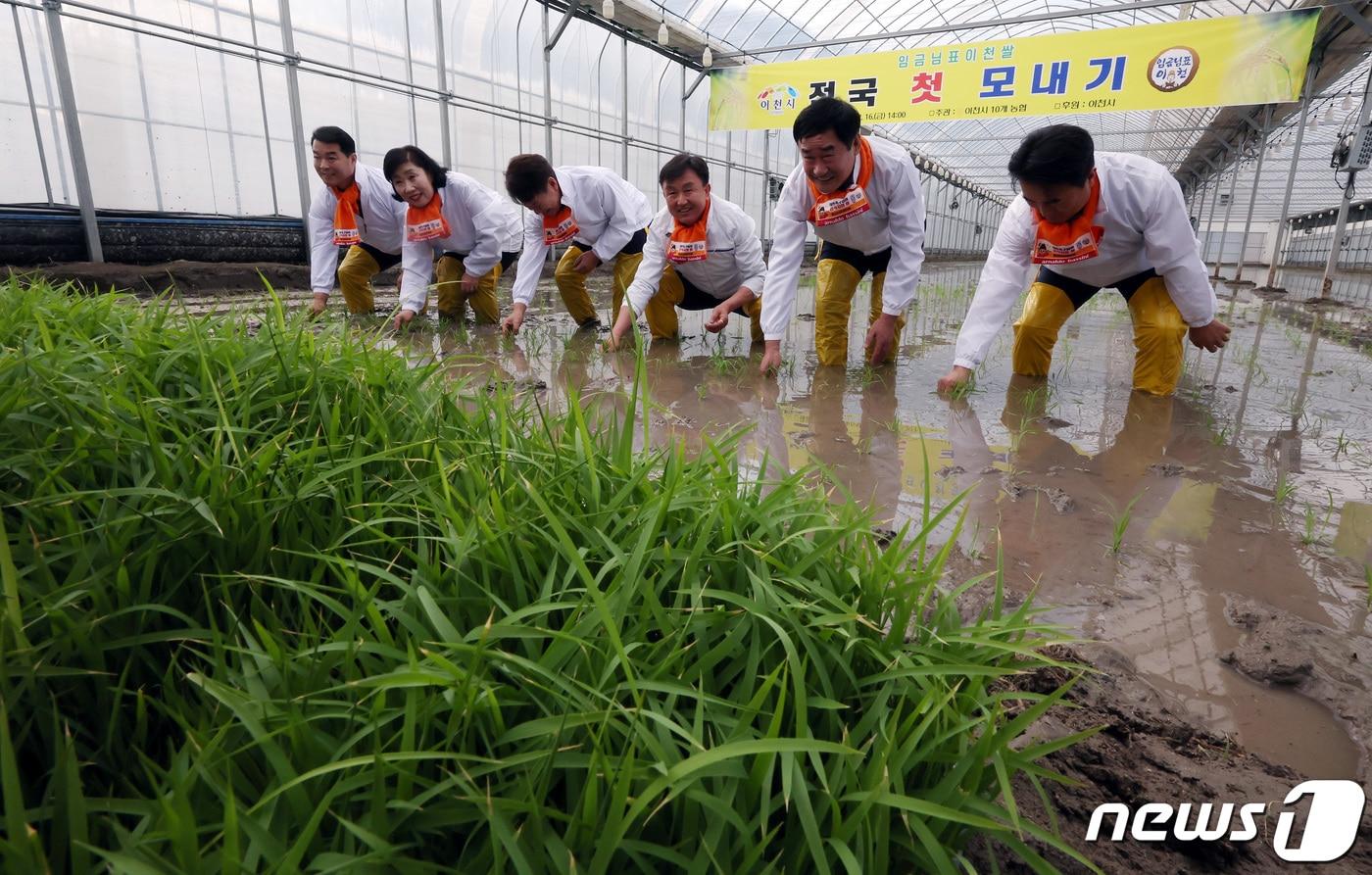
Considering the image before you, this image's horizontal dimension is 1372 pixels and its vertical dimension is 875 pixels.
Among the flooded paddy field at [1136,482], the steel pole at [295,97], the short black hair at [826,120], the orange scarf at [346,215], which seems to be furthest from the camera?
the steel pole at [295,97]

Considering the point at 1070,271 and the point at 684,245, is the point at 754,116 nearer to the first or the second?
the point at 684,245

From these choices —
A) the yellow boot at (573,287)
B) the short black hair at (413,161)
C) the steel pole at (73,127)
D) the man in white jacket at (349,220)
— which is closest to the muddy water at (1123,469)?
the yellow boot at (573,287)

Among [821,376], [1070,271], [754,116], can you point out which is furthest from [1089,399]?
[754,116]

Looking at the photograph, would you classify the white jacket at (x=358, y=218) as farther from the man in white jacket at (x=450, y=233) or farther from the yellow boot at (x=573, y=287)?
the yellow boot at (x=573, y=287)

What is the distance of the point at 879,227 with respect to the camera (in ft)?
13.3

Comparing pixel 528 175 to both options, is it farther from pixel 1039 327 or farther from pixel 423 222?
pixel 1039 327

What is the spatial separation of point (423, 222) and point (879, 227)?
10.7 ft

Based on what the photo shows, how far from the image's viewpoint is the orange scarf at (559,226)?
16.7ft

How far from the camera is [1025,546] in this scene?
1.76 m

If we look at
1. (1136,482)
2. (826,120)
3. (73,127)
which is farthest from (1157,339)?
(73,127)

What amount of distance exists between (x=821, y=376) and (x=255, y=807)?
136 inches

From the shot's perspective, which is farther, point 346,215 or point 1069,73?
point 1069,73

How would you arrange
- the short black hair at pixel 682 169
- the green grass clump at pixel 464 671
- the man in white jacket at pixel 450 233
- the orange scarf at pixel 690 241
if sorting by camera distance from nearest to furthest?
the green grass clump at pixel 464 671
the short black hair at pixel 682 169
the orange scarf at pixel 690 241
the man in white jacket at pixel 450 233

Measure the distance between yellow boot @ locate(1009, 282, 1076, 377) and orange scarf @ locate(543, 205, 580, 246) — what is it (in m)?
3.14
